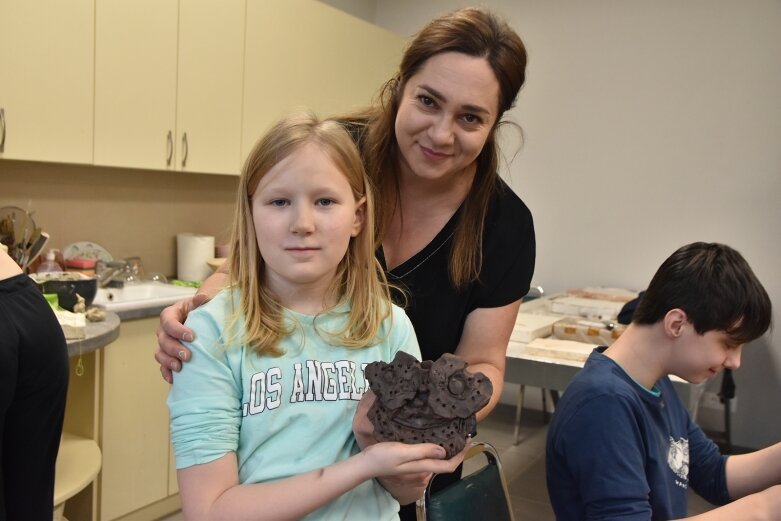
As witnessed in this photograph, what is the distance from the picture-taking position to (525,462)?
407 cm

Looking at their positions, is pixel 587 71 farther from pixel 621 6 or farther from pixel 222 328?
pixel 222 328

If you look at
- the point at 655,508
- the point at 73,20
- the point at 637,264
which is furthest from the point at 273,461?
the point at 637,264

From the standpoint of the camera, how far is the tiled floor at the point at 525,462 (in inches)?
137

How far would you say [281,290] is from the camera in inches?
45.5

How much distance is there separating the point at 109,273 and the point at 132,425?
0.74 m

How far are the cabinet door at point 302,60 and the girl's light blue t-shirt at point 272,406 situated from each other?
2.45 metres

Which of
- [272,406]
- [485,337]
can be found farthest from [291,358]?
[485,337]

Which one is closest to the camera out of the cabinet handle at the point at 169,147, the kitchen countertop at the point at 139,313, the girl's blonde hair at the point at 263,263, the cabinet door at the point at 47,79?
the girl's blonde hair at the point at 263,263

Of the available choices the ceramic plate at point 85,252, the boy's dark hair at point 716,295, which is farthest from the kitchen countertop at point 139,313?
the boy's dark hair at point 716,295

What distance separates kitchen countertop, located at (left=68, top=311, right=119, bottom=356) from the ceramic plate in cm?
75

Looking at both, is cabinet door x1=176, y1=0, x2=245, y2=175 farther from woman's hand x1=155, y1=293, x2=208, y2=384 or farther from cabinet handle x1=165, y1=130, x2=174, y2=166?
woman's hand x1=155, y1=293, x2=208, y2=384

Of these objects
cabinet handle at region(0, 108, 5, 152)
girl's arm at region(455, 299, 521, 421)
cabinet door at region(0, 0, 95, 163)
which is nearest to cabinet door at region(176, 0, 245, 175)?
cabinet door at region(0, 0, 95, 163)

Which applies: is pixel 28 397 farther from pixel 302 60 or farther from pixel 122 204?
pixel 302 60

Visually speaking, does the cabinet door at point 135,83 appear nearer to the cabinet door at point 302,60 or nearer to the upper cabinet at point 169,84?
the upper cabinet at point 169,84
